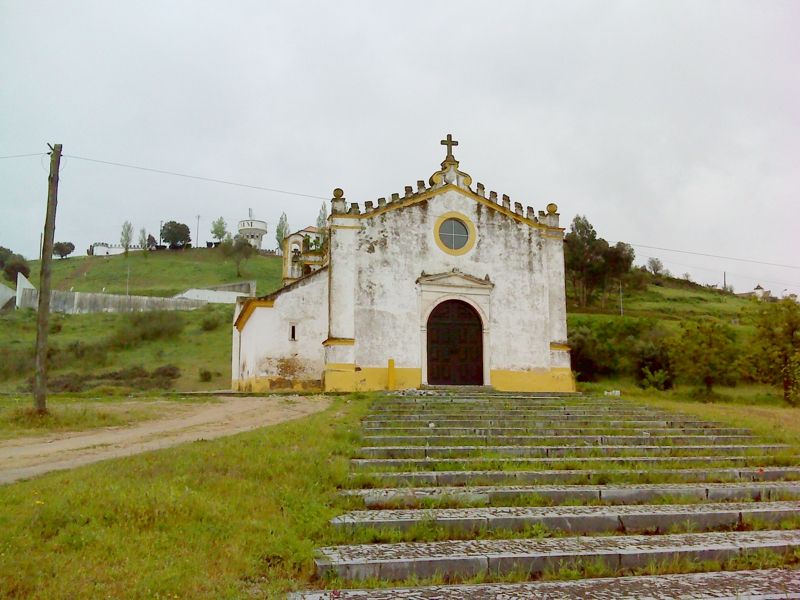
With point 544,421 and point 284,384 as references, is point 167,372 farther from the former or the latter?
point 544,421

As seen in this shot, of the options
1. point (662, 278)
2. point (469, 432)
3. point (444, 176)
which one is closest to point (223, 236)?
point (662, 278)

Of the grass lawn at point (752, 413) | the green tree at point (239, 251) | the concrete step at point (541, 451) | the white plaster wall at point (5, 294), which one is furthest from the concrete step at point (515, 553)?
the green tree at point (239, 251)

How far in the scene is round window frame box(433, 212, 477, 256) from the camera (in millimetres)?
24000

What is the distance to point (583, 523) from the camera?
6.44m

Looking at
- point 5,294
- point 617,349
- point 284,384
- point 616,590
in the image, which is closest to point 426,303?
point 284,384

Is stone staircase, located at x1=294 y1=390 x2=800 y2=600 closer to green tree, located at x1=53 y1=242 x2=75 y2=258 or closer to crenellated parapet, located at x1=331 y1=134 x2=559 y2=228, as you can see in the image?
crenellated parapet, located at x1=331 y1=134 x2=559 y2=228

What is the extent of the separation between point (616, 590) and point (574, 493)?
109 inches

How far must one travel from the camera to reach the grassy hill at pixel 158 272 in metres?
77.9

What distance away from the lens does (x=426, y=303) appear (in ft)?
76.7

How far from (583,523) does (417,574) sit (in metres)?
2.05

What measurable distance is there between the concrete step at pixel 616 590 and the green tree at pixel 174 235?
104m

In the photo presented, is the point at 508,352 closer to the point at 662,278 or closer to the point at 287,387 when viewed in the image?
the point at 287,387

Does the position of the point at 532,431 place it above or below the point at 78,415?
below

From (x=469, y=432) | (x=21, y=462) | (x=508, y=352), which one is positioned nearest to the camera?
(x=21, y=462)
